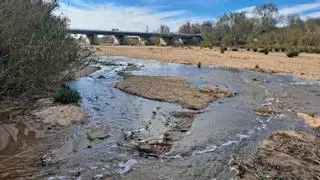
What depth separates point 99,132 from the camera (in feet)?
55.0

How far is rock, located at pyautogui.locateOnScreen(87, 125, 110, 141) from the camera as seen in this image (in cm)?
1608

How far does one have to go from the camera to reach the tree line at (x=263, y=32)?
80.4 metres

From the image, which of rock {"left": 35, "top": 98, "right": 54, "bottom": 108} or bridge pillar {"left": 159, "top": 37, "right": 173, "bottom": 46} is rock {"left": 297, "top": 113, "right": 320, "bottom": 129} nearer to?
rock {"left": 35, "top": 98, "right": 54, "bottom": 108}

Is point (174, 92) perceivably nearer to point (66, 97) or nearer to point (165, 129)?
point (66, 97)

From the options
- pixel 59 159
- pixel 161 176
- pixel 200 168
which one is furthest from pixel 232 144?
pixel 59 159

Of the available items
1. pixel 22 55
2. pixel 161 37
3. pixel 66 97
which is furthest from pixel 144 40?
pixel 22 55

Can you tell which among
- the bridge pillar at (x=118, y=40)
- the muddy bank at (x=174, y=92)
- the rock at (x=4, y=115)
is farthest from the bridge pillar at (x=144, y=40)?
the rock at (x=4, y=115)

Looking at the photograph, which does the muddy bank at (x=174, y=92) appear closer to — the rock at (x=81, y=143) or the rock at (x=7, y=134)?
the rock at (x=81, y=143)

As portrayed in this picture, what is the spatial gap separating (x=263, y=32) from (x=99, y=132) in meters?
101

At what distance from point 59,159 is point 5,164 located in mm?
1441

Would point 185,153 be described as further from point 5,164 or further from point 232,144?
point 5,164

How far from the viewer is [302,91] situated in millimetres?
30469

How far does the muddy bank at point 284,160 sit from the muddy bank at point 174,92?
27.3ft

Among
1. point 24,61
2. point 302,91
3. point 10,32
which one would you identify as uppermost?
point 10,32
